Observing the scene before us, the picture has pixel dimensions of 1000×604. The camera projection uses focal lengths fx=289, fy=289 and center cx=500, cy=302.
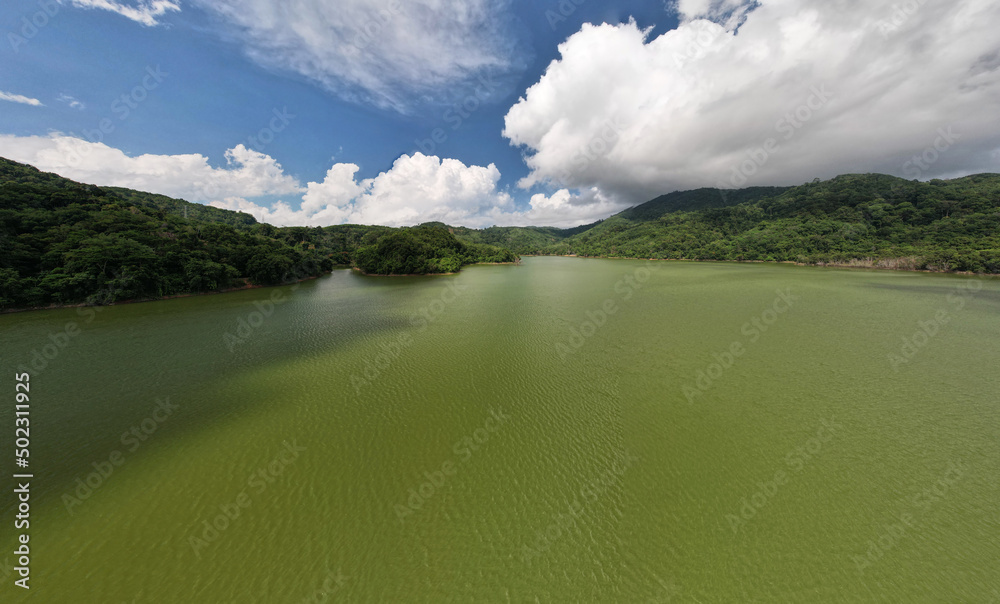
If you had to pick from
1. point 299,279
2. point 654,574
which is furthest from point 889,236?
point 299,279

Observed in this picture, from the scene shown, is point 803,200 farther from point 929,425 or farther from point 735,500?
point 735,500

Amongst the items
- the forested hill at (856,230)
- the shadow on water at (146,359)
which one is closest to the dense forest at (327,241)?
the forested hill at (856,230)

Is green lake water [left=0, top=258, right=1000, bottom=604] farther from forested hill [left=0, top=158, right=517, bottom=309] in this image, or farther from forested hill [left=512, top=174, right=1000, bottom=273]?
forested hill [left=512, top=174, right=1000, bottom=273]

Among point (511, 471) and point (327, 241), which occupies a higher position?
point (327, 241)

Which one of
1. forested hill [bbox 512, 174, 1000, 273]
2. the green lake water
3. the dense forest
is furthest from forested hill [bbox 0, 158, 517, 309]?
forested hill [bbox 512, 174, 1000, 273]

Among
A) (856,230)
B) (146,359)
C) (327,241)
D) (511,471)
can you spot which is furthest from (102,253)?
(856,230)

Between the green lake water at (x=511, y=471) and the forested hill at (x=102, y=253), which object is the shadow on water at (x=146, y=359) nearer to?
the green lake water at (x=511, y=471)

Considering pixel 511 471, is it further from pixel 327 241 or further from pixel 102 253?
pixel 327 241
